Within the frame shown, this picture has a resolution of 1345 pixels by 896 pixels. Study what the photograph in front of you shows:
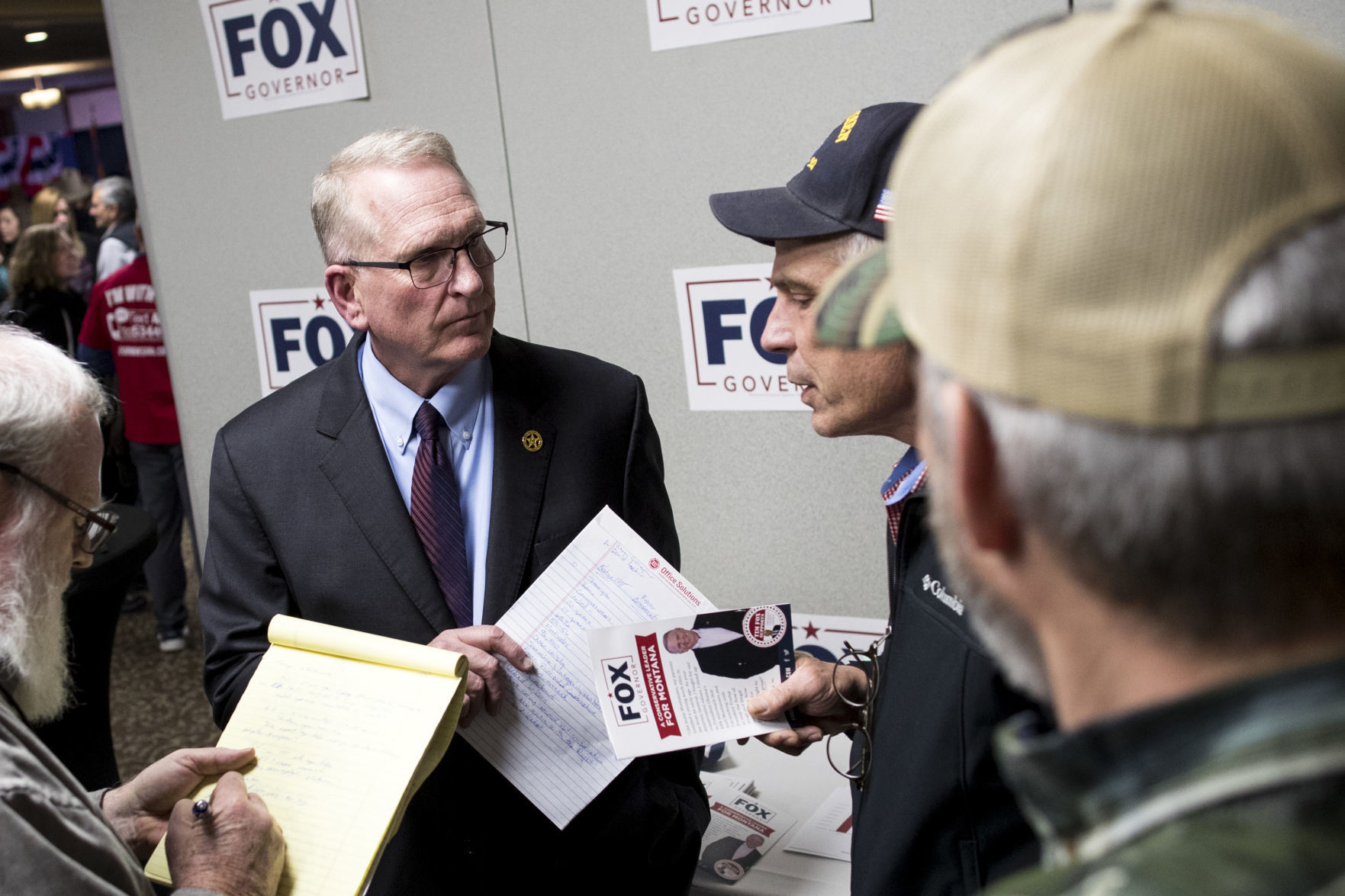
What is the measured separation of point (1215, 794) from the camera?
0.45 meters

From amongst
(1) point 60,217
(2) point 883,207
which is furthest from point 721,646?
(1) point 60,217

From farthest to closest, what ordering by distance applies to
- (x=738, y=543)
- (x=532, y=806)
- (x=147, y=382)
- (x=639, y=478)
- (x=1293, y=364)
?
(x=147, y=382)
(x=738, y=543)
(x=639, y=478)
(x=532, y=806)
(x=1293, y=364)

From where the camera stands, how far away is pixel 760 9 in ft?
7.16

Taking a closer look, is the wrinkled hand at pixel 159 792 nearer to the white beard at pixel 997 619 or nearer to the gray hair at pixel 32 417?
the gray hair at pixel 32 417

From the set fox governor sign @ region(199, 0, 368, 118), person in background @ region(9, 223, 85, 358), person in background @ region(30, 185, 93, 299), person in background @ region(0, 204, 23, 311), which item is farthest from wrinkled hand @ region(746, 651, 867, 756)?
person in background @ region(0, 204, 23, 311)

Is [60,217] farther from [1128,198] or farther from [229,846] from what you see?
[1128,198]

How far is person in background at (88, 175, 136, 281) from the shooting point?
5582 millimetres

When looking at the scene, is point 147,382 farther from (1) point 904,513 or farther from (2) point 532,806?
(1) point 904,513

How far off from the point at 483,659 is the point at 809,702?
0.44 metres

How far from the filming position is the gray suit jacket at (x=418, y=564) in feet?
5.38

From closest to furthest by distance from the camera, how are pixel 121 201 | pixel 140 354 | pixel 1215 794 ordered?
1. pixel 1215 794
2. pixel 140 354
3. pixel 121 201

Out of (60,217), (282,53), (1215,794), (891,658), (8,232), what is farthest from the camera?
(8,232)

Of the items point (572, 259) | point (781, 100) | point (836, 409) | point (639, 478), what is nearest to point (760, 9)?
point (781, 100)

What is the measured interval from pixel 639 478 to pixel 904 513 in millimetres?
659
